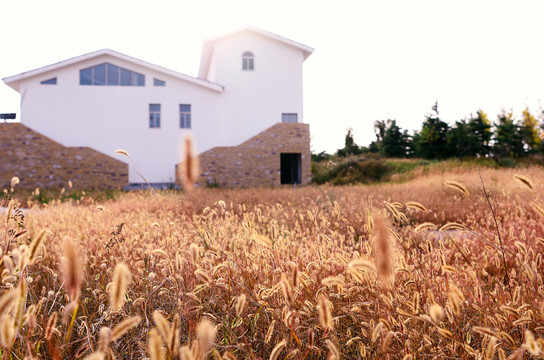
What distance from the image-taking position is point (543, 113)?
1339 inches

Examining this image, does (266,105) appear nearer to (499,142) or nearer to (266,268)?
(266,268)

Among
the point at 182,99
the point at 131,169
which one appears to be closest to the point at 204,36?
the point at 182,99

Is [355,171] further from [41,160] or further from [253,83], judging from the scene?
[41,160]

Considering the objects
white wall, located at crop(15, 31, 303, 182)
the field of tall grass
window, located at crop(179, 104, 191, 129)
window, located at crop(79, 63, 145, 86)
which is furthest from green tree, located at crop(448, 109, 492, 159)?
the field of tall grass

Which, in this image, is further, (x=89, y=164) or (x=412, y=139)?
(x=412, y=139)

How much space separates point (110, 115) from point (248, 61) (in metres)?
8.01

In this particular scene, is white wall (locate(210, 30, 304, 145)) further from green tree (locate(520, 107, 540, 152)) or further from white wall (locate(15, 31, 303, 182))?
green tree (locate(520, 107, 540, 152))

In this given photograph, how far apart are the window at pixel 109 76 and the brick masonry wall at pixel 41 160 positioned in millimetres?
3623

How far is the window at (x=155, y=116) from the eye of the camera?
20.2m

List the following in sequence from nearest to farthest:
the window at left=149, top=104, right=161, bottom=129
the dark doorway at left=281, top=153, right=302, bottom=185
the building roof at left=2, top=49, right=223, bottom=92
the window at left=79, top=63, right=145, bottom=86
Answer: the building roof at left=2, top=49, right=223, bottom=92
the window at left=79, top=63, right=145, bottom=86
the window at left=149, top=104, right=161, bottom=129
the dark doorway at left=281, top=153, right=302, bottom=185

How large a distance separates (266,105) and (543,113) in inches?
1100

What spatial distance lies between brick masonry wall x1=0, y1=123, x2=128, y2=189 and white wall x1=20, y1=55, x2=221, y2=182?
1.42 feet

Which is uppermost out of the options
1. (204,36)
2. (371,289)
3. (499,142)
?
(204,36)

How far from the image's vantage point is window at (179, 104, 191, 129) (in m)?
20.5
